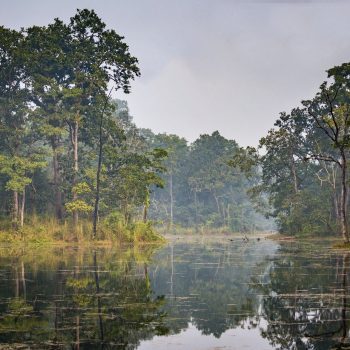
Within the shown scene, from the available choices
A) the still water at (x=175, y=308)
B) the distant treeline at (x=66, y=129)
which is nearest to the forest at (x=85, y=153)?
the distant treeline at (x=66, y=129)

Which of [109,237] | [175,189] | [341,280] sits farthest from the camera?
[175,189]

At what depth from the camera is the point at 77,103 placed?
48750 mm

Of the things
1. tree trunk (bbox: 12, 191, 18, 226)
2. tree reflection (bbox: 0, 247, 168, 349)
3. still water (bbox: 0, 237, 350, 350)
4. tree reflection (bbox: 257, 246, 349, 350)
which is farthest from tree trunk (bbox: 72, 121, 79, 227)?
tree reflection (bbox: 257, 246, 349, 350)

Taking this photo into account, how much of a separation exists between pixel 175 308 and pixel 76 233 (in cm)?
3222

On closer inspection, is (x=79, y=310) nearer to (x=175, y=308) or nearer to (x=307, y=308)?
(x=175, y=308)

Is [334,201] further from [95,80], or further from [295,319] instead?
[295,319]

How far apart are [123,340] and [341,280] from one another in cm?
948

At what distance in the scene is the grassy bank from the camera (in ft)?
138

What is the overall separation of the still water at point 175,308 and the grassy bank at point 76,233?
71.4ft

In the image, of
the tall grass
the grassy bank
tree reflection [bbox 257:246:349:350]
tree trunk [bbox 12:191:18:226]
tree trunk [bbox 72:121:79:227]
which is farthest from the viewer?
tree trunk [bbox 72:121:79:227]

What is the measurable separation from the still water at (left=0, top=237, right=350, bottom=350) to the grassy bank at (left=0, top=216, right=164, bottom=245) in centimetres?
2177

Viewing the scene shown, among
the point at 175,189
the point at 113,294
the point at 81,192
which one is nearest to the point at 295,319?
the point at 113,294

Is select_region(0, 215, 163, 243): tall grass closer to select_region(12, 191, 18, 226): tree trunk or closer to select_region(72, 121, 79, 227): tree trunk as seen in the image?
select_region(12, 191, 18, 226): tree trunk

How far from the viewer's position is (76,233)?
43312 millimetres
